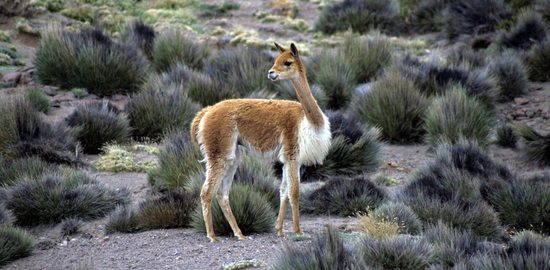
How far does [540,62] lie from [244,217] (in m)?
11.8

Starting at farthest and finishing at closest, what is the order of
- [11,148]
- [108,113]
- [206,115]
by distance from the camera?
1. [108,113]
2. [11,148]
3. [206,115]

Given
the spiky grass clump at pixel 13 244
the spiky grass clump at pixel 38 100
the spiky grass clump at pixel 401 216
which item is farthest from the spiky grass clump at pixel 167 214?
the spiky grass clump at pixel 38 100

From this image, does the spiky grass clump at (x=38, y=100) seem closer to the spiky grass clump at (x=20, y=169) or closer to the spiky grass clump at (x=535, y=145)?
the spiky grass clump at (x=20, y=169)

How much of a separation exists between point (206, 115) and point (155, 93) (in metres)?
7.63

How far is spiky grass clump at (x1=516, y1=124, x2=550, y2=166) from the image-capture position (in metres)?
15.5

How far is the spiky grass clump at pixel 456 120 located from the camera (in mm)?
16234

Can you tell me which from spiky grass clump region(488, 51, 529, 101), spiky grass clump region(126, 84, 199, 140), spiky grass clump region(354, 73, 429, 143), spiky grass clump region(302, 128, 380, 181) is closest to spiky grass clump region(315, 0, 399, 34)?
spiky grass clump region(488, 51, 529, 101)

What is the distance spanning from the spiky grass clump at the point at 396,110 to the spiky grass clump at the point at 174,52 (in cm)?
494

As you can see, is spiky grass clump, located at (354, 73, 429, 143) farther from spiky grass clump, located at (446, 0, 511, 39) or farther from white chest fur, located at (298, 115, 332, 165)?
white chest fur, located at (298, 115, 332, 165)

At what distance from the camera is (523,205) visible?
40.0 ft

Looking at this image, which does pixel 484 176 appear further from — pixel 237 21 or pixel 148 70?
pixel 237 21

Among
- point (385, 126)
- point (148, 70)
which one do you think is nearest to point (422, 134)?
point (385, 126)

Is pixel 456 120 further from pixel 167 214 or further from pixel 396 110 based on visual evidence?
pixel 167 214

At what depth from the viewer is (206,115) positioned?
981cm
